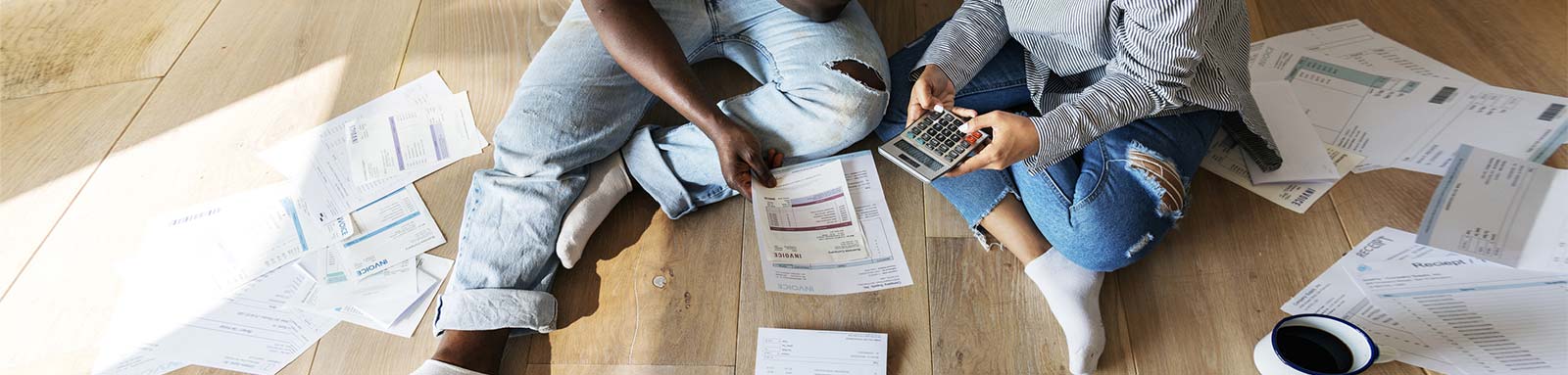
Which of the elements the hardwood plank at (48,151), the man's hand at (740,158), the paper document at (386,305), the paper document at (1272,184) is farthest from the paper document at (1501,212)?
the hardwood plank at (48,151)

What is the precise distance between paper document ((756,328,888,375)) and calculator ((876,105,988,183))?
0.80 feet

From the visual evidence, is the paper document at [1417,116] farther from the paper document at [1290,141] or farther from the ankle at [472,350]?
the ankle at [472,350]

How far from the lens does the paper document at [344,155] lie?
1341mm

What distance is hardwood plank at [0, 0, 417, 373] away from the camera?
124 cm

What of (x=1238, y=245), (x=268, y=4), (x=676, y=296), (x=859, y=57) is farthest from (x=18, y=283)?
(x=1238, y=245)

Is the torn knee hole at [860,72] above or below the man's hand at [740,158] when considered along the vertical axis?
above

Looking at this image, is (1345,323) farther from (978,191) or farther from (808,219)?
(808,219)

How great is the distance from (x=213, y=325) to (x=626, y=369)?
0.64 metres

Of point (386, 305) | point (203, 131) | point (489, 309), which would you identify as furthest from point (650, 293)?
point (203, 131)

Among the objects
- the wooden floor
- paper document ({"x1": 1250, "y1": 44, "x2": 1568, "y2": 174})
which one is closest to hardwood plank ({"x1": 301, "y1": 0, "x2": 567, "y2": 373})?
the wooden floor

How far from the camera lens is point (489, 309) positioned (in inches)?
42.5

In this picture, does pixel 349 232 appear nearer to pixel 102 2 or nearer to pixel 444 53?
pixel 444 53

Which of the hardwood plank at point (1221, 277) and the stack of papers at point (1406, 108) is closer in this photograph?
the hardwood plank at point (1221, 277)

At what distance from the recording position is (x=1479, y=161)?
49.4 inches
